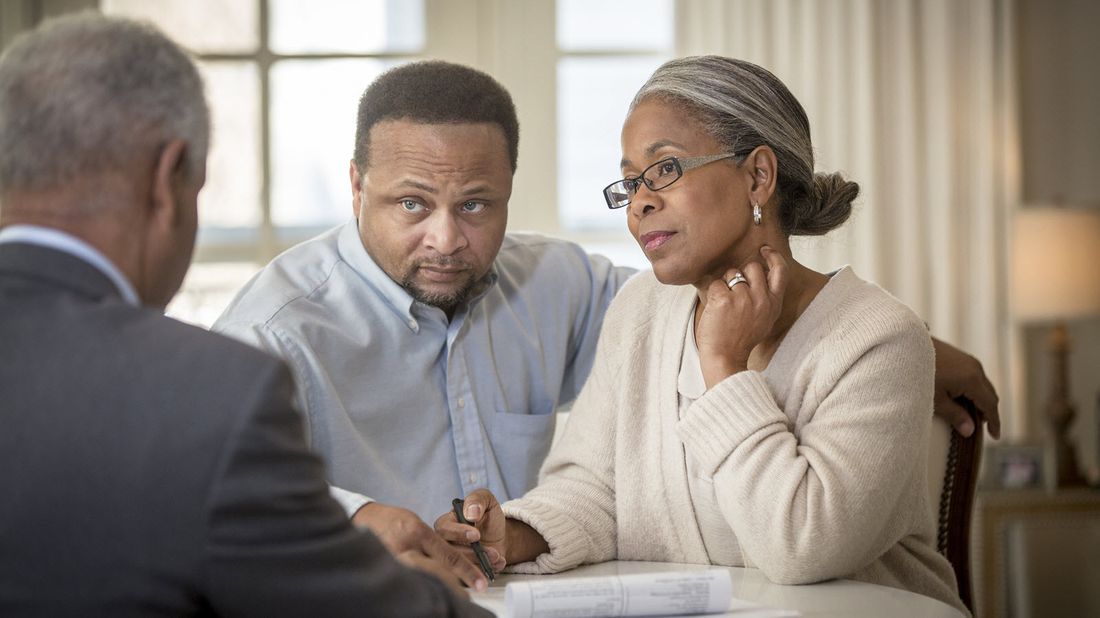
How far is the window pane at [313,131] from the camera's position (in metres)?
3.84

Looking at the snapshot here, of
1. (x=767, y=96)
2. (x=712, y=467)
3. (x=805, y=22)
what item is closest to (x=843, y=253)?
(x=805, y=22)

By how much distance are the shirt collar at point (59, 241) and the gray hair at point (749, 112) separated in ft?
3.33

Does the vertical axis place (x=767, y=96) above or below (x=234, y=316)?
above

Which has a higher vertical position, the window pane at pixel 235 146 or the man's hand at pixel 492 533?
the window pane at pixel 235 146

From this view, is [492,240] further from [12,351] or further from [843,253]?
[843,253]

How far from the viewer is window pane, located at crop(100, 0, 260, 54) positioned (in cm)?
383

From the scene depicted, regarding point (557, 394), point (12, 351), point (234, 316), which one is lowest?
point (557, 394)

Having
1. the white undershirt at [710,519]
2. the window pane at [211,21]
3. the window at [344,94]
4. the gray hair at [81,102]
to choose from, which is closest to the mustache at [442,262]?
the white undershirt at [710,519]

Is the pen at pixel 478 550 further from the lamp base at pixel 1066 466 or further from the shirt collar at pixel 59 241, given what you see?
Answer: the lamp base at pixel 1066 466

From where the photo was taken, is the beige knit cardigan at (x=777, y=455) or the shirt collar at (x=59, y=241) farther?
the beige knit cardigan at (x=777, y=455)

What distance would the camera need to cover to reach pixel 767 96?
173 centimetres

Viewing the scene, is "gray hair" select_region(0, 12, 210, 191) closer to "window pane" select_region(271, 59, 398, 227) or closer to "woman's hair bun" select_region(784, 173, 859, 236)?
"woman's hair bun" select_region(784, 173, 859, 236)

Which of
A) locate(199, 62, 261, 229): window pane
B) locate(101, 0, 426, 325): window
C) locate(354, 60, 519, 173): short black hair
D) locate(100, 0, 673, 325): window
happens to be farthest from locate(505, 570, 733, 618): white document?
locate(199, 62, 261, 229): window pane

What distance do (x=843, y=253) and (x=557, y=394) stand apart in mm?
1874
